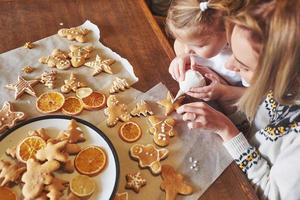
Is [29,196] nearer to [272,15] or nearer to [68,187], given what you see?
[68,187]

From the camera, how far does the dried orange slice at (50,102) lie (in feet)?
2.57

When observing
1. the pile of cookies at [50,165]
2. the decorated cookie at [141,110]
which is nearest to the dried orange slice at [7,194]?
the pile of cookies at [50,165]

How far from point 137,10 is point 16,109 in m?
0.50

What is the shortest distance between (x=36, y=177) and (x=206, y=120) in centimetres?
40

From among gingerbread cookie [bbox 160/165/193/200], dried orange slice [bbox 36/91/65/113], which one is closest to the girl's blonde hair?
gingerbread cookie [bbox 160/165/193/200]

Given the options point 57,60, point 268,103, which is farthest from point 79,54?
point 268,103

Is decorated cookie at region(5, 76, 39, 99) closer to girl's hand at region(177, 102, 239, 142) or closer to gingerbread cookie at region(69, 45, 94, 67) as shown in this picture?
gingerbread cookie at region(69, 45, 94, 67)

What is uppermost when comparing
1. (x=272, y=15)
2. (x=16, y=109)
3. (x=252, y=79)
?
(x=272, y=15)

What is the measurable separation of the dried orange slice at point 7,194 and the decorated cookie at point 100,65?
0.37 m

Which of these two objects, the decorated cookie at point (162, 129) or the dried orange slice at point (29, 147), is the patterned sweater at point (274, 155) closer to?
the decorated cookie at point (162, 129)

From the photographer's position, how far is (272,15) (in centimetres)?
57

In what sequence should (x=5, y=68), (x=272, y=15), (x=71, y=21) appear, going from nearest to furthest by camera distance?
(x=272, y=15), (x=5, y=68), (x=71, y=21)

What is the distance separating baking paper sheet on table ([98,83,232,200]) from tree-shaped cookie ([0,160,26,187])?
198 millimetres

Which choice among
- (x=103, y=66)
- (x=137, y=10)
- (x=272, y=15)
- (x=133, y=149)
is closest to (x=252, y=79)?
(x=272, y=15)
